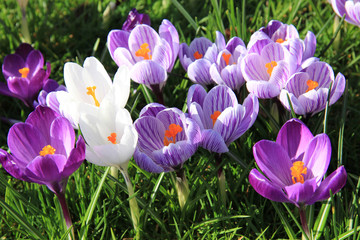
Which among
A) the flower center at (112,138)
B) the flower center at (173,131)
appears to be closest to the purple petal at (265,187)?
the flower center at (173,131)

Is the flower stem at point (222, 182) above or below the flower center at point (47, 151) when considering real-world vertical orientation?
below

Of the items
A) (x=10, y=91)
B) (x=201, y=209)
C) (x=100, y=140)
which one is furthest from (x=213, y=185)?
(x=10, y=91)

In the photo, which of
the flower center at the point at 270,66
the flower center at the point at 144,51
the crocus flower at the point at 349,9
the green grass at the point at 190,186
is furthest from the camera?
the crocus flower at the point at 349,9

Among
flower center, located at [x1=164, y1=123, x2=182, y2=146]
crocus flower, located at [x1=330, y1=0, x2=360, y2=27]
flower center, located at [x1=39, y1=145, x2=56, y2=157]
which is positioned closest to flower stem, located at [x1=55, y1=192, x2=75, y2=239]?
flower center, located at [x1=39, y1=145, x2=56, y2=157]

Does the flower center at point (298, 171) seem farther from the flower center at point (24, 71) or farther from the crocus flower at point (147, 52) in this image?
the flower center at point (24, 71)

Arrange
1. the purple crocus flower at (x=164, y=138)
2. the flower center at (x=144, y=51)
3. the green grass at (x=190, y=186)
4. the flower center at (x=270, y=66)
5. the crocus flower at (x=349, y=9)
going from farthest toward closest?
the crocus flower at (x=349, y=9) < the flower center at (x=144, y=51) < the flower center at (x=270, y=66) < the green grass at (x=190, y=186) < the purple crocus flower at (x=164, y=138)

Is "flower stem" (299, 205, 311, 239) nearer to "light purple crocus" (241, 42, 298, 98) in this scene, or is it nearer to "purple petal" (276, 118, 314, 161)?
"purple petal" (276, 118, 314, 161)

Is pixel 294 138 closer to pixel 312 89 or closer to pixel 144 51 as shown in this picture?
pixel 312 89

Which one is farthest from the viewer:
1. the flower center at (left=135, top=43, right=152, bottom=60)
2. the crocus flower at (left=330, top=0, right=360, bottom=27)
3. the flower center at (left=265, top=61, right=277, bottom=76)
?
the crocus flower at (left=330, top=0, right=360, bottom=27)
